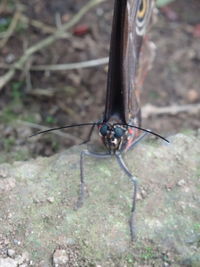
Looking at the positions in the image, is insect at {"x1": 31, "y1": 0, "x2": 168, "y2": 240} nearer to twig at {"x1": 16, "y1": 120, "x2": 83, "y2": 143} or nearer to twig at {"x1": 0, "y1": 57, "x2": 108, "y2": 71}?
twig at {"x1": 16, "y1": 120, "x2": 83, "y2": 143}

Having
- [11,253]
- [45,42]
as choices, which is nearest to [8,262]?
[11,253]

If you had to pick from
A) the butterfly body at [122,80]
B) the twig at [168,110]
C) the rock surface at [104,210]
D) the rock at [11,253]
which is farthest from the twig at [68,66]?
the rock at [11,253]

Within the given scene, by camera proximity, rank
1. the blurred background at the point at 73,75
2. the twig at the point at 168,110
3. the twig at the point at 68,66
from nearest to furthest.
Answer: the blurred background at the point at 73,75
the twig at the point at 168,110
the twig at the point at 68,66

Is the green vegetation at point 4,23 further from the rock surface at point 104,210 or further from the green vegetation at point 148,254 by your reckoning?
the green vegetation at point 148,254

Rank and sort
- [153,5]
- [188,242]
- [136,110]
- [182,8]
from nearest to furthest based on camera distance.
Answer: [188,242] < [136,110] < [153,5] < [182,8]

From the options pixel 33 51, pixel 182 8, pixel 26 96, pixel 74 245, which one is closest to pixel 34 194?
pixel 74 245

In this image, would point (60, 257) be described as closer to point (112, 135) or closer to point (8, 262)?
point (8, 262)

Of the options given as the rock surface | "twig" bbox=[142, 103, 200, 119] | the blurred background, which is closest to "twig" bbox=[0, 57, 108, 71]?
the blurred background

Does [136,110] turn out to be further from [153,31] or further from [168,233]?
[153,31]
